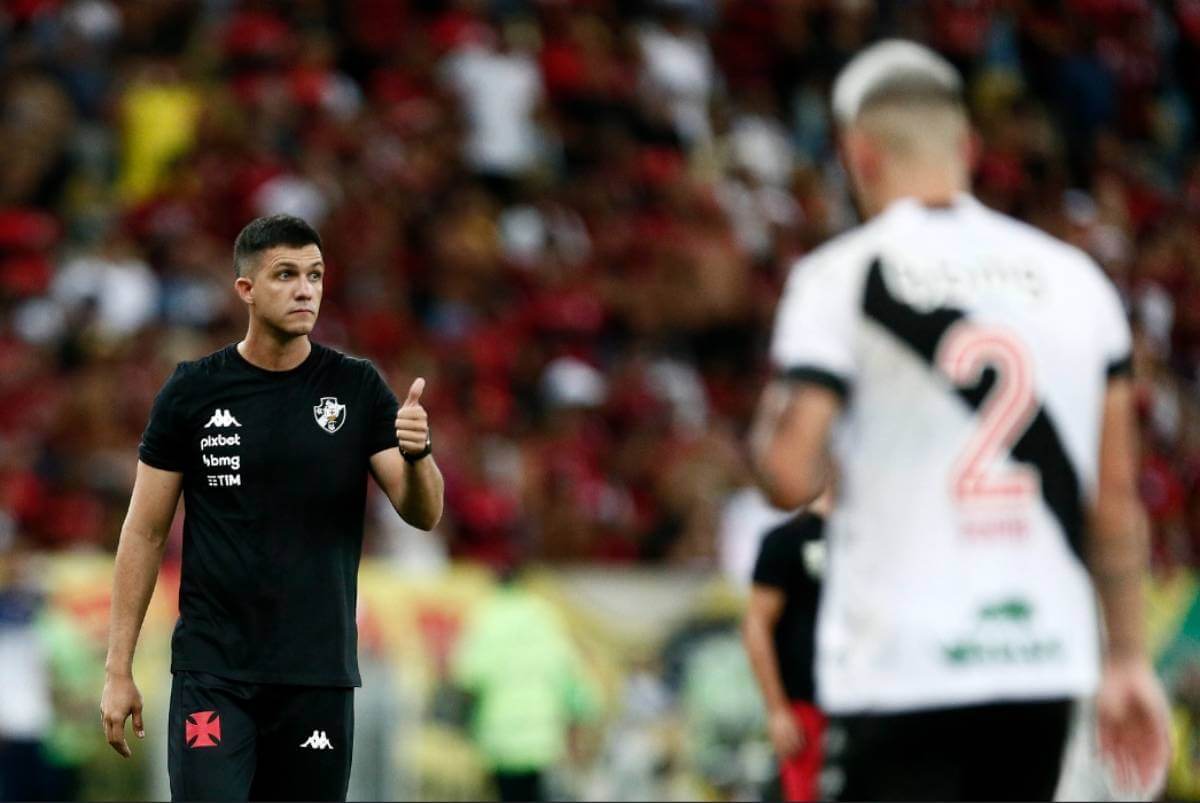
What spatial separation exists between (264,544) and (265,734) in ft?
1.81

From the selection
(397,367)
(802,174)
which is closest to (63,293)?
(397,367)

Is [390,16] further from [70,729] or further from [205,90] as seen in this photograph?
[70,729]

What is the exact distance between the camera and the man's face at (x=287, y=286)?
6266mm

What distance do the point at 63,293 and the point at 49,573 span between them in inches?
105

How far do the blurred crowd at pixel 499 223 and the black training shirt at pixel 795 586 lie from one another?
5.63m

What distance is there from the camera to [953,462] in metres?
4.30

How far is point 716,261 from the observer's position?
17.9 meters

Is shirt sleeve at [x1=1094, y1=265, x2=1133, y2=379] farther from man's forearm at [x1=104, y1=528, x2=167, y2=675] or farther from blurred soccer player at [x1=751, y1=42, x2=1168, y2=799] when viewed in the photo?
man's forearm at [x1=104, y1=528, x2=167, y2=675]

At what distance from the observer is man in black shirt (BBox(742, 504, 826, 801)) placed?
335 inches

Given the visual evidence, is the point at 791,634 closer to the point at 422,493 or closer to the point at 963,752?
the point at 422,493

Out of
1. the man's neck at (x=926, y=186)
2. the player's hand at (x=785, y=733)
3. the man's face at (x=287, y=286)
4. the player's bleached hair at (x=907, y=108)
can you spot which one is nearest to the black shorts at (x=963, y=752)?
the man's neck at (x=926, y=186)

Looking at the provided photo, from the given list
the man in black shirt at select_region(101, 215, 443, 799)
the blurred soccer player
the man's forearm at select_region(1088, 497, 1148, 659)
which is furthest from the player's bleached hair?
the man in black shirt at select_region(101, 215, 443, 799)

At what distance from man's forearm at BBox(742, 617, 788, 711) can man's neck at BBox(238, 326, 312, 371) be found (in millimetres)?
2801

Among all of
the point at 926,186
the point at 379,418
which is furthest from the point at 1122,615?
the point at 379,418
